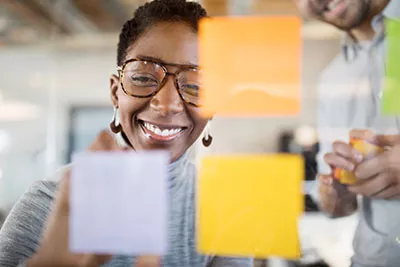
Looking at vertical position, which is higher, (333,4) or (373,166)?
(333,4)

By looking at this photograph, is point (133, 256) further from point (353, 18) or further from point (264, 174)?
point (353, 18)

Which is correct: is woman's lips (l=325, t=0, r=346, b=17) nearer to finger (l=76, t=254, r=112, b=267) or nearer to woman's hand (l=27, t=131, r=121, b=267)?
woman's hand (l=27, t=131, r=121, b=267)

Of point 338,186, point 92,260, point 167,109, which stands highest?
point 167,109

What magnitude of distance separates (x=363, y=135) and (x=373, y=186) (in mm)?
72

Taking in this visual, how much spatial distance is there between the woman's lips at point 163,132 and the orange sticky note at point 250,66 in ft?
0.16

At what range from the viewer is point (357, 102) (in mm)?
565

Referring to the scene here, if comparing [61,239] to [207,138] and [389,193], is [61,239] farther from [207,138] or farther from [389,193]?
[389,193]

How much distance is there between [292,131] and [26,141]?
467 mm

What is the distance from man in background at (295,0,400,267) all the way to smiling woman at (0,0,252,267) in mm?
165

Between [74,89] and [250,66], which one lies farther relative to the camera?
[74,89]

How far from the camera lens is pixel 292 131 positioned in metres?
0.54

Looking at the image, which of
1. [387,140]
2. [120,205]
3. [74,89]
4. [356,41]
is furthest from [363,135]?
[74,89]

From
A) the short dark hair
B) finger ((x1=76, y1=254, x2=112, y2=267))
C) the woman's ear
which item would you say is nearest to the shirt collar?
the short dark hair

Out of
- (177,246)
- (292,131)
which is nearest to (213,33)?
(292,131)
